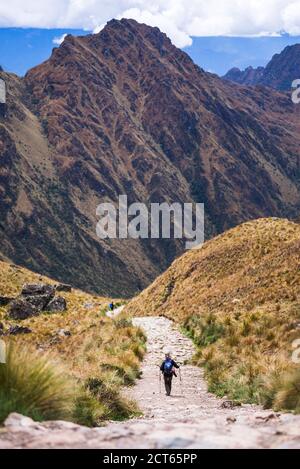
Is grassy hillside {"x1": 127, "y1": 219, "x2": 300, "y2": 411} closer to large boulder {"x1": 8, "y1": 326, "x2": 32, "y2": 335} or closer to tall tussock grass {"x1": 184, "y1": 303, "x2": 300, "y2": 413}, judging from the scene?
tall tussock grass {"x1": 184, "y1": 303, "x2": 300, "y2": 413}

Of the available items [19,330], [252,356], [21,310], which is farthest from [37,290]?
[252,356]

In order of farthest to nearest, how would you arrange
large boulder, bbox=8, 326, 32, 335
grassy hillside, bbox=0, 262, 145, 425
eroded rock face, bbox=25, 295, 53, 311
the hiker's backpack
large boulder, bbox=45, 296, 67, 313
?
1. large boulder, bbox=45, 296, 67, 313
2. eroded rock face, bbox=25, 295, 53, 311
3. large boulder, bbox=8, 326, 32, 335
4. the hiker's backpack
5. grassy hillside, bbox=0, 262, 145, 425

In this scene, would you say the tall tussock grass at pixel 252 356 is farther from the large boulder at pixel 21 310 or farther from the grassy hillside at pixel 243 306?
the large boulder at pixel 21 310

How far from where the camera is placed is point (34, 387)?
7559 mm

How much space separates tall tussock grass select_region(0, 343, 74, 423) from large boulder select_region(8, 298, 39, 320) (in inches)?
1957

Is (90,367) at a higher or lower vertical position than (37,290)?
lower

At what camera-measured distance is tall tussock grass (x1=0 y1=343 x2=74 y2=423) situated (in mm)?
7270

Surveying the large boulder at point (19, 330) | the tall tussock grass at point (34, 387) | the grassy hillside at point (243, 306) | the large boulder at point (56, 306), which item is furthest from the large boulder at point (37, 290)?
the tall tussock grass at point (34, 387)

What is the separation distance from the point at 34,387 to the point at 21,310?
50969mm

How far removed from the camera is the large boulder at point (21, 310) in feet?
185

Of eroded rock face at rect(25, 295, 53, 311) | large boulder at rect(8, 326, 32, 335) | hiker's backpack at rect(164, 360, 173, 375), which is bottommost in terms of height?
hiker's backpack at rect(164, 360, 173, 375)

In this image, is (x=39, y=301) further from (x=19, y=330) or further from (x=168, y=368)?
(x=168, y=368)

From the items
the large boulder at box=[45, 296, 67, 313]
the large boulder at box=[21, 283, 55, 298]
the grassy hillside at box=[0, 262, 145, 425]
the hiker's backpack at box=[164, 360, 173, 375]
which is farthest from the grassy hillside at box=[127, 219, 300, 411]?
the large boulder at box=[21, 283, 55, 298]
